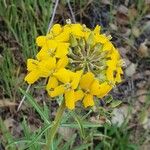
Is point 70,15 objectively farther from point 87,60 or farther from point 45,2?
point 87,60

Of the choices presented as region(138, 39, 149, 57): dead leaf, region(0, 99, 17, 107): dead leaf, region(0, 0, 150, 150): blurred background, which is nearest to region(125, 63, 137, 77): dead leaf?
region(0, 0, 150, 150): blurred background

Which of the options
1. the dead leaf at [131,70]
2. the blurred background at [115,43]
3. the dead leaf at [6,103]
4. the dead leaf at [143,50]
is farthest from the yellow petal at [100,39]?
the dead leaf at [143,50]

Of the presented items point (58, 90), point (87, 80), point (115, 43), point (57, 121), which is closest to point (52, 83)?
point (58, 90)

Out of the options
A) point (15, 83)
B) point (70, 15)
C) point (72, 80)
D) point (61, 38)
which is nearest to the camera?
point (72, 80)

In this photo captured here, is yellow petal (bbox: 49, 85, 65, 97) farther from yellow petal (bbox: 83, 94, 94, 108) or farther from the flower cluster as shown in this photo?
yellow petal (bbox: 83, 94, 94, 108)

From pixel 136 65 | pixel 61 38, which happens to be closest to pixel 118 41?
pixel 136 65

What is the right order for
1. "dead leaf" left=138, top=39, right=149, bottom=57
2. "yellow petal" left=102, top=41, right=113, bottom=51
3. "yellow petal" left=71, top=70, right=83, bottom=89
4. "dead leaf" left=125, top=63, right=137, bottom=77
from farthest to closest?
"dead leaf" left=138, top=39, right=149, bottom=57 → "dead leaf" left=125, top=63, right=137, bottom=77 → "yellow petal" left=102, top=41, right=113, bottom=51 → "yellow petal" left=71, top=70, right=83, bottom=89
